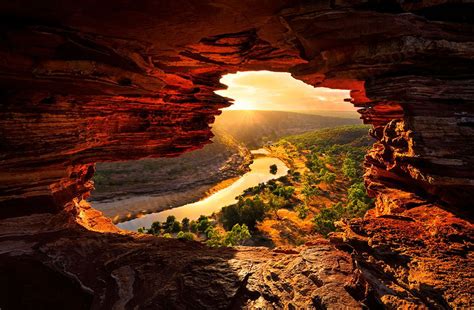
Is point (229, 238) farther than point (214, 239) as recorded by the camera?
No

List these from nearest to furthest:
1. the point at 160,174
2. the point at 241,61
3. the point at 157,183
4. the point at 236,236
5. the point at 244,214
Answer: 1. the point at 241,61
2. the point at 236,236
3. the point at 244,214
4. the point at 157,183
5. the point at 160,174

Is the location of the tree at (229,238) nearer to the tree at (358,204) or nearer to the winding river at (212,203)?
the winding river at (212,203)

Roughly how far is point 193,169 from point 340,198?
52.0 metres

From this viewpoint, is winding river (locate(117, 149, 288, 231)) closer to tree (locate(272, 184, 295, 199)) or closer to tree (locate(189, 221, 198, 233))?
tree (locate(189, 221, 198, 233))

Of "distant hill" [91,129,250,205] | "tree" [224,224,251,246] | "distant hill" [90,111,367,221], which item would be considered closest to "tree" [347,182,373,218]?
"tree" [224,224,251,246]

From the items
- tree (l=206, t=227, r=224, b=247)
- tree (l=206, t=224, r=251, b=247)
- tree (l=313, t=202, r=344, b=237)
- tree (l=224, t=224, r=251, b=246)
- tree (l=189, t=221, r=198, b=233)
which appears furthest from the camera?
tree (l=189, t=221, r=198, b=233)

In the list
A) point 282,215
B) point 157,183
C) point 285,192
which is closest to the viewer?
point 282,215

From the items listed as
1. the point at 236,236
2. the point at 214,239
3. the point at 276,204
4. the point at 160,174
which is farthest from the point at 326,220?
the point at 160,174

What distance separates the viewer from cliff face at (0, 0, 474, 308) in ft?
37.2

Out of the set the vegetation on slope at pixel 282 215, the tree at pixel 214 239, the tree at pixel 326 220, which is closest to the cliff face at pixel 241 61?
the tree at pixel 214 239

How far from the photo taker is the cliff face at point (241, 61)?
11336mm

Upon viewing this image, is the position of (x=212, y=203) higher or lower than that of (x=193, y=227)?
lower

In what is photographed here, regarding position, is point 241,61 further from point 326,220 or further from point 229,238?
point 326,220

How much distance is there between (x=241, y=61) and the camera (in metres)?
18.0
